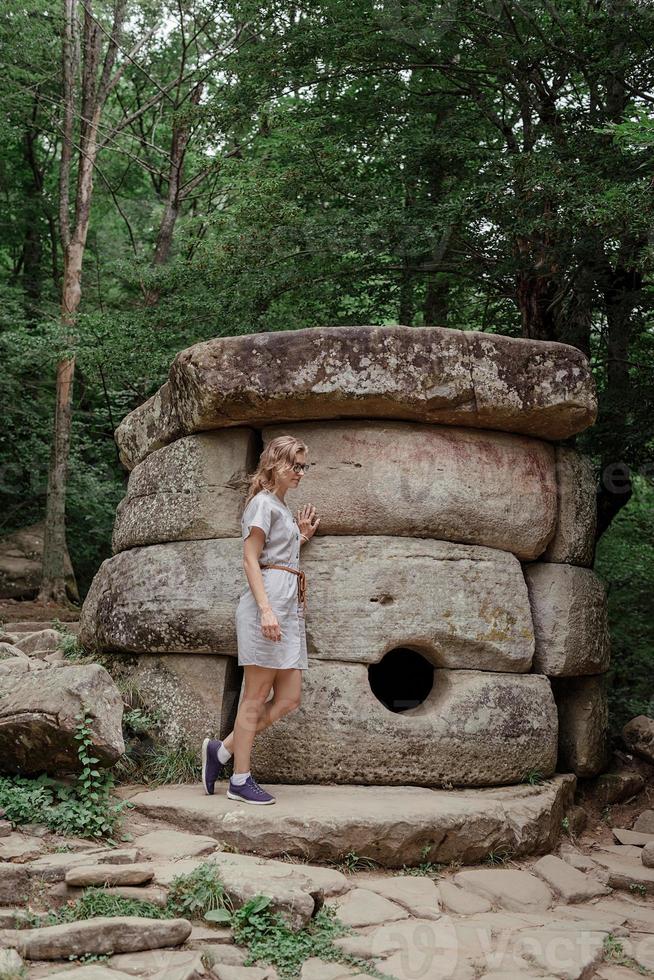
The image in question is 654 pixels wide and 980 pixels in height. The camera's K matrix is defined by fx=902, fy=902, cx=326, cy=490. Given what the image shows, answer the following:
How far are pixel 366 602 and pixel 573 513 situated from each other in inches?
62.6

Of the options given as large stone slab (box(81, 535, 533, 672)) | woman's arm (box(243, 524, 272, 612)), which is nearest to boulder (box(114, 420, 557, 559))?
large stone slab (box(81, 535, 533, 672))

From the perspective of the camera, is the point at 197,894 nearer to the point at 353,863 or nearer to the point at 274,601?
the point at 353,863

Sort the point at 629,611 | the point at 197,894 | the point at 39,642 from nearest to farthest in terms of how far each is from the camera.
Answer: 1. the point at 197,894
2. the point at 39,642
3. the point at 629,611

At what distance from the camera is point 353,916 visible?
345 centimetres

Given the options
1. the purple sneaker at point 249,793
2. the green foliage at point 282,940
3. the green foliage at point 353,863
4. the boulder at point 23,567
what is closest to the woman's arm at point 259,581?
the purple sneaker at point 249,793

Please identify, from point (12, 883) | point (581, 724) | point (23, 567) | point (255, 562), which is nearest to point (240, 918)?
point (12, 883)

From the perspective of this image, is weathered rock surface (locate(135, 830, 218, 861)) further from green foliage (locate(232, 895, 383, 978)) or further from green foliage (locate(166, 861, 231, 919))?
green foliage (locate(232, 895, 383, 978))

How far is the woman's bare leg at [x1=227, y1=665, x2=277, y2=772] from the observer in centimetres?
444

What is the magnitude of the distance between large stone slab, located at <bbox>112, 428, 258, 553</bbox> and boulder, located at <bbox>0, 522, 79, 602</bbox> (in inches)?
261

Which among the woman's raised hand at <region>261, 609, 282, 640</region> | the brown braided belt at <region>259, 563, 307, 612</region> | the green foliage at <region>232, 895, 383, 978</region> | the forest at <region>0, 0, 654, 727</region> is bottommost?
the green foliage at <region>232, 895, 383, 978</region>

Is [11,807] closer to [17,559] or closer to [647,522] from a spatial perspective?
[647,522]

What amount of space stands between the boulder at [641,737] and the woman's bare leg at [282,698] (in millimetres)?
2666

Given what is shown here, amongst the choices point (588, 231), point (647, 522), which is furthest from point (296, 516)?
point (647, 522)

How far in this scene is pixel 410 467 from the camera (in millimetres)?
5082
